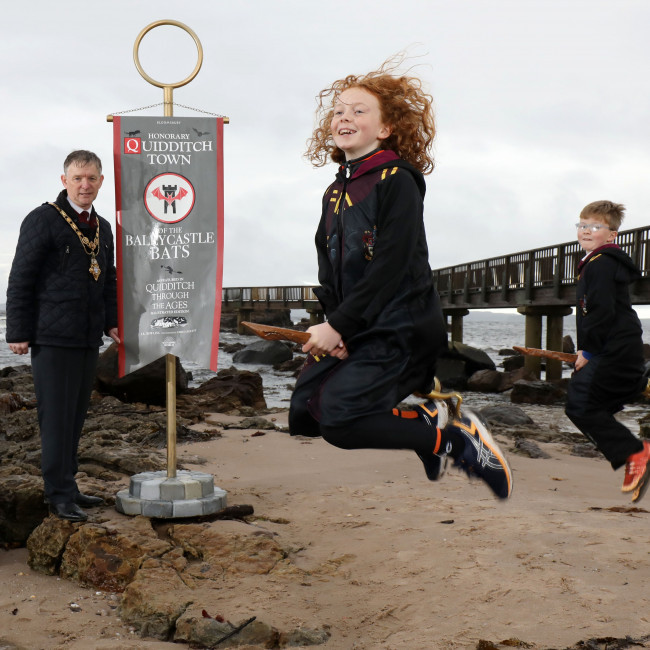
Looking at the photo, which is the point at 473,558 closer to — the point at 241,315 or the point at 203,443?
the point at 203,443

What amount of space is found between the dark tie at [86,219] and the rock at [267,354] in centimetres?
1955

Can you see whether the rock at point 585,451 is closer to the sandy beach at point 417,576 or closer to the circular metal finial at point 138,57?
the sandy beach at point 417,576

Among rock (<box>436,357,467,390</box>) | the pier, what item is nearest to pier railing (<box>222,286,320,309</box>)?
the pier

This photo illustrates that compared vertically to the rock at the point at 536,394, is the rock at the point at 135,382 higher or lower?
higher

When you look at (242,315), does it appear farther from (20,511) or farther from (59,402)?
(59,402)

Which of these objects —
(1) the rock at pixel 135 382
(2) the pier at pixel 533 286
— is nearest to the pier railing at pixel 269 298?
(2) the pier at pixel 533 286

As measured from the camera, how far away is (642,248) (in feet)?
49.5

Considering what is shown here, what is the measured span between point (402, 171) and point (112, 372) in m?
8.73

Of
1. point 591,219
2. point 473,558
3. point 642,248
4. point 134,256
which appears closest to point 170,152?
point 134,256

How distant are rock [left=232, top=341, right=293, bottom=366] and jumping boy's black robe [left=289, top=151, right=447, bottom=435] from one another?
21.0 meters

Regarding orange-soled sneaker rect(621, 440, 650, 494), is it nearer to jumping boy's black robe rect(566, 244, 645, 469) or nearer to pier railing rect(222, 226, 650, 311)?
jumping boy's black robe rect(566, 244, 645, 469)

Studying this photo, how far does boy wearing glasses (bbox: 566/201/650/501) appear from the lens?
12.9 ft

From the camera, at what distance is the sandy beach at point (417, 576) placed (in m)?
3.38

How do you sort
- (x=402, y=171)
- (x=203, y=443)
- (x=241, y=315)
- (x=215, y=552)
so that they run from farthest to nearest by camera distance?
1. (x=241, y=315)
2. (x=203, y=443)
3. (x=215, y=552)
4. (x=402, y=171)
